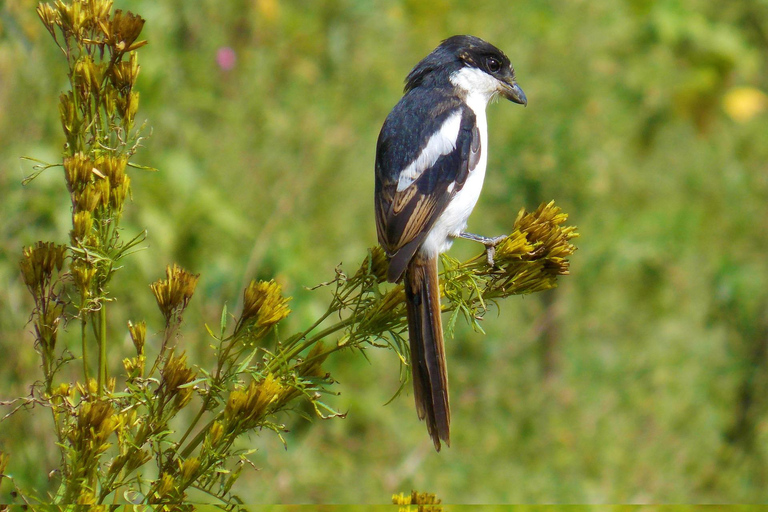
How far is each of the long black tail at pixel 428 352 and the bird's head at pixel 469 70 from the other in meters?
1.29

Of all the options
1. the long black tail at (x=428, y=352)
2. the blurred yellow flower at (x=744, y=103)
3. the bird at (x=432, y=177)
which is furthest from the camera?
the blurred yellow flower at (x=744, y=103)

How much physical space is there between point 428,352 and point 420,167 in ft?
2.97

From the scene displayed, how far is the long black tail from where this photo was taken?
235 cm

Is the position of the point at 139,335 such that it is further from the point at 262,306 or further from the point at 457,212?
the point at 457,212

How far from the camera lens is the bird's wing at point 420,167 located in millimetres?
2979

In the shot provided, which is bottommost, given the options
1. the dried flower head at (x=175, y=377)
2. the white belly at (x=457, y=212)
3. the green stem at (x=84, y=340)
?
the dried flower head at (x=175, y=377)

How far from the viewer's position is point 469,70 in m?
3.74

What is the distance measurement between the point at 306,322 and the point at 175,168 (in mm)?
1233

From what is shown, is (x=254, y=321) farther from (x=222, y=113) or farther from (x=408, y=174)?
(x=222, y=113)

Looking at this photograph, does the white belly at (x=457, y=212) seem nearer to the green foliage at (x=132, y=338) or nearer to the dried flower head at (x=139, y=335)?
the green foliage at (x=132, y=338)

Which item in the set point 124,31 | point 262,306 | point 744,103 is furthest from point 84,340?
point 744,103

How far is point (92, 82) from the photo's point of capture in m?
1.83

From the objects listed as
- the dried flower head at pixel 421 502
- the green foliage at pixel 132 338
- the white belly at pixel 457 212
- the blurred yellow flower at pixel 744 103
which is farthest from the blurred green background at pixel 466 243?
the dried flower head at pixel 421 502

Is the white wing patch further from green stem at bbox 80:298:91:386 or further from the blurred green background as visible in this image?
green stem at bbox 80:298:91:386
